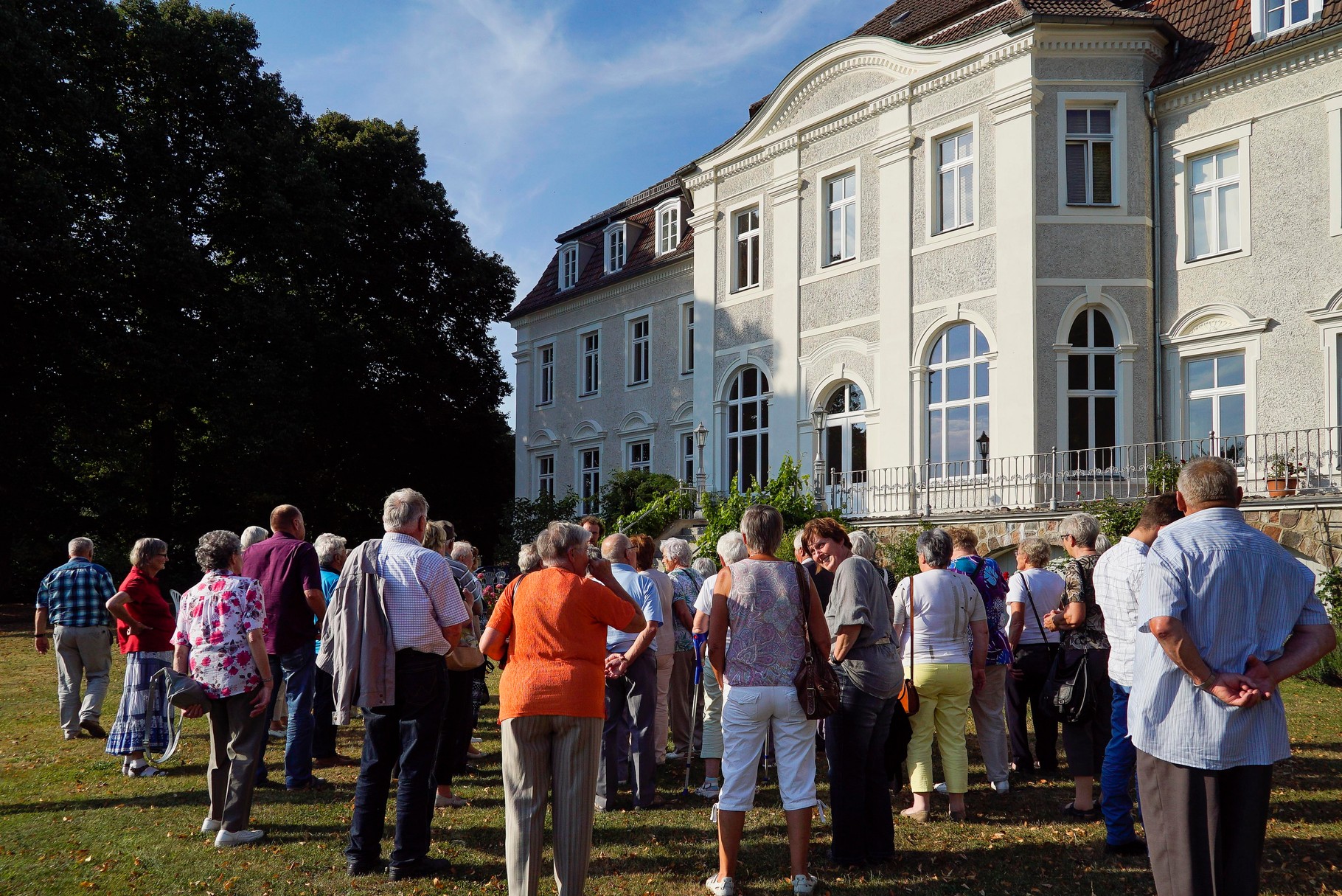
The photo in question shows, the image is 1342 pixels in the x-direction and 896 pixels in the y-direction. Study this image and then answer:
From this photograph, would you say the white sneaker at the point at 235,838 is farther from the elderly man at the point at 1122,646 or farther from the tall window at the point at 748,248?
the tall window at the point at 748,248

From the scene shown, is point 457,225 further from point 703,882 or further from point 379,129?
point 703,882

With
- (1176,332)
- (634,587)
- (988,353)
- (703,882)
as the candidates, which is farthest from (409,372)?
(703,882)

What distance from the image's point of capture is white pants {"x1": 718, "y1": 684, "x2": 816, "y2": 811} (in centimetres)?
507

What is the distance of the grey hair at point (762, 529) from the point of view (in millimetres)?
5176

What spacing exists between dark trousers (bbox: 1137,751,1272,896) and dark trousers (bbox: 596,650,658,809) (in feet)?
12.1

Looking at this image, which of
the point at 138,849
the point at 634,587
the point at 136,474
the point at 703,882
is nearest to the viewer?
the point at 703,882

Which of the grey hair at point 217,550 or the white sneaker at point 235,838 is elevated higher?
the grey hair at point 217,550

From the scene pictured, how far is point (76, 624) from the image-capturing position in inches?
376

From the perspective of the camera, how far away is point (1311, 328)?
15789 mm

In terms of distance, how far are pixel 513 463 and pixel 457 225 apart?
7.88 metres

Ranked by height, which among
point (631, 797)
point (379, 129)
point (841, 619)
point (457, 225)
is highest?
point (379, 129)

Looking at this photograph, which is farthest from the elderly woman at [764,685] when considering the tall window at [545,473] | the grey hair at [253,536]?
the tall window at [545,473]

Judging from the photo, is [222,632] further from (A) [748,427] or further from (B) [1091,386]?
(A) [748,427]

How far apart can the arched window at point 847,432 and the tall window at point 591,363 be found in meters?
9.23
